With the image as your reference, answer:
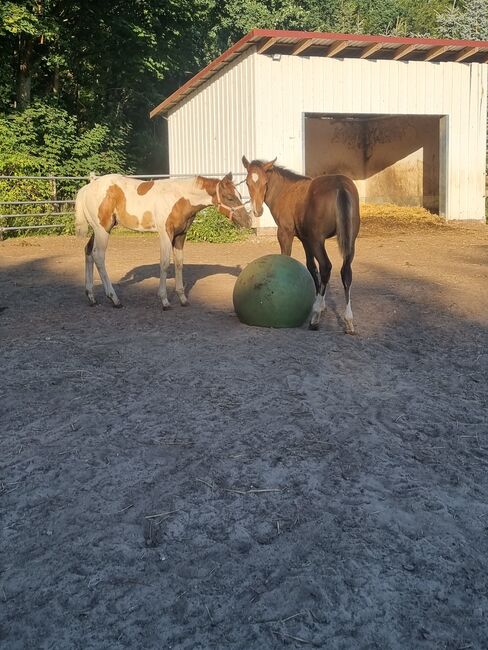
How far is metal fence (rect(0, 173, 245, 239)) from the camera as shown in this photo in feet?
56.5

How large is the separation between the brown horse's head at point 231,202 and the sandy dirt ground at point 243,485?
52.4 inches

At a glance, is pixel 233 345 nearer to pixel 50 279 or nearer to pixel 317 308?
pixel 317 308

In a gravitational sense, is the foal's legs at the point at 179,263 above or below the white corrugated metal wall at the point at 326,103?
below

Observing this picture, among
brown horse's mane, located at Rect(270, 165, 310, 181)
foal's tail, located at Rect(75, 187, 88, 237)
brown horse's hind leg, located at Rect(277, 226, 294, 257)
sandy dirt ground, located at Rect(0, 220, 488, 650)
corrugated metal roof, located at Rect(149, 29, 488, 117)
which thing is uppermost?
corrugated metal roof, located at Rect(149, 29, 488, 117)

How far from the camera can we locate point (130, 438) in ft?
13.6

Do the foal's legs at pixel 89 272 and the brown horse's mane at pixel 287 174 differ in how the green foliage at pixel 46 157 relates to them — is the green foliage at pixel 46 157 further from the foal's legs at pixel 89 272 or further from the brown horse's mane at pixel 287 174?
the brown horse's mane at pixel 287 174

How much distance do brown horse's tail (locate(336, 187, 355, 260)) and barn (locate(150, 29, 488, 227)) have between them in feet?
29.7

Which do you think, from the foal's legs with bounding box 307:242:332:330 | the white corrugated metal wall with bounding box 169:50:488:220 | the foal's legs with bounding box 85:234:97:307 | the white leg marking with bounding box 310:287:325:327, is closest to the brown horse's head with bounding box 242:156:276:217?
the foal's legs with bounding box 307:242:332:330

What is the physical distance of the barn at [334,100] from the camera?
50.5 feet

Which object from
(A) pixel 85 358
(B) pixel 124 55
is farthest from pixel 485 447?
(B) pixel 124 55

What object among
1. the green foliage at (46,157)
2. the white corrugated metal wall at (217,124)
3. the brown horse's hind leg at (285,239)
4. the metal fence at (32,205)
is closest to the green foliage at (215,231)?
the metal fence at (32,205)

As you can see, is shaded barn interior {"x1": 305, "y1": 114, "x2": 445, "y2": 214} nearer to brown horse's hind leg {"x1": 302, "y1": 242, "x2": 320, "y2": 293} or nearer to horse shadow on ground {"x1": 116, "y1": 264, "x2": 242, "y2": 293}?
horse shadow on ground {"x1": 116, "y1": 264, "x2": 242, "y2": 293}

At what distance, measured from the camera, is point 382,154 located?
76.4ft

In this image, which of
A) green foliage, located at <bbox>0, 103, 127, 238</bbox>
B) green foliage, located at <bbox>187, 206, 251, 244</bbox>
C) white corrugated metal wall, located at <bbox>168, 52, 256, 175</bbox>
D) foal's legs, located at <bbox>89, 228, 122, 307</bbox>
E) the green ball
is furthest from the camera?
green foliage, located at <bbox>0, 103, 127, 238</bbox>
